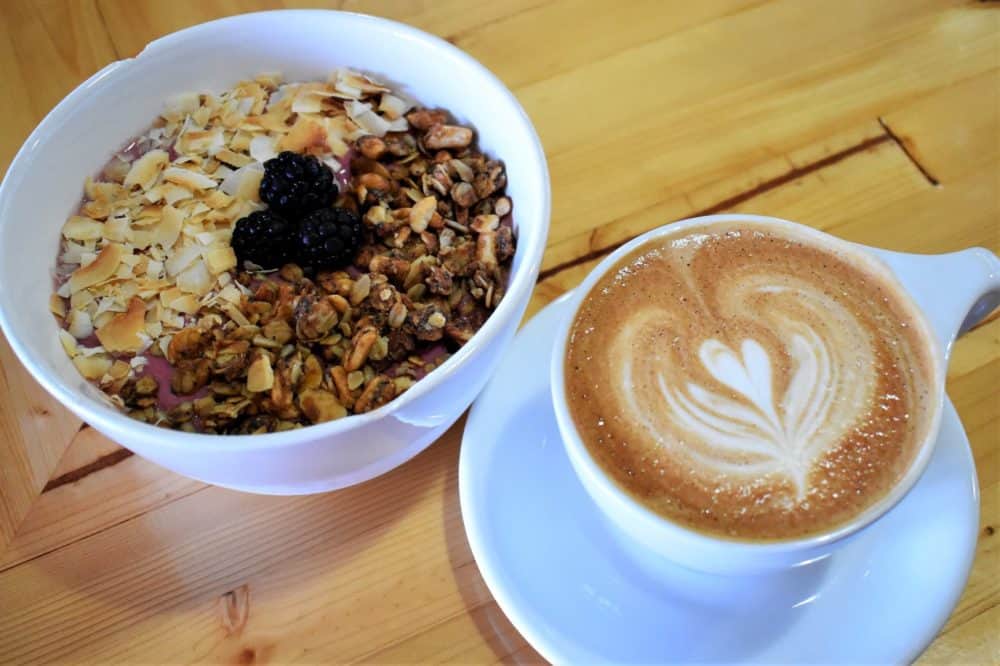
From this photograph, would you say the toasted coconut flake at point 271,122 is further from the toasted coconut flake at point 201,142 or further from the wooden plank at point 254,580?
the wooden plank at point 254,580

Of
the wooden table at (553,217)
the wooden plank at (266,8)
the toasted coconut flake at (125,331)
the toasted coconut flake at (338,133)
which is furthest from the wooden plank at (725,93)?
the toasted coconut flake at (125,331)

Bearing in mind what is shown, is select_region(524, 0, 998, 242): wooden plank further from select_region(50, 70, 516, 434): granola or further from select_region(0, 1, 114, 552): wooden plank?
select_region(0, 1, 114, 552): wooden plank

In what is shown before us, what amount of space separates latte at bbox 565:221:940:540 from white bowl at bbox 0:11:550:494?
0.35ft

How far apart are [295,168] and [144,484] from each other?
1.13 ft

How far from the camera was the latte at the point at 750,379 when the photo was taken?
2.27 feet

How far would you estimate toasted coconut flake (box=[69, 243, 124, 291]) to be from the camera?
89 centimetres

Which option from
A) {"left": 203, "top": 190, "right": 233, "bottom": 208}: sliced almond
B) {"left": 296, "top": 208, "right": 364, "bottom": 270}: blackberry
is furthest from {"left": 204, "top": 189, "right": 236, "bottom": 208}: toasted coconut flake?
{"left": 296, "top": 208, "right": 364, "bottom": 270}: blackberry

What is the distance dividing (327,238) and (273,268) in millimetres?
75

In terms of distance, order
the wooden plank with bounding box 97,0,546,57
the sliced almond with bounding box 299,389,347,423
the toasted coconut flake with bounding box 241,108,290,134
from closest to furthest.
Result: the sliced almond with bounding box 299,389,347,423 < the toasted coconut flake with bounding box 241,108,290,134 < the wooden plank with bounding box 97,0,546,57

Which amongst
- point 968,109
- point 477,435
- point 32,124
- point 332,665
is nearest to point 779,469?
point 477,435

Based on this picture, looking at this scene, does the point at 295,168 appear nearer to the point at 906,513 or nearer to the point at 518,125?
the point at 518,125

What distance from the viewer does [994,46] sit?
1177mm

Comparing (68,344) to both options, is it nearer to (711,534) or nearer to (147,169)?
(147,169)

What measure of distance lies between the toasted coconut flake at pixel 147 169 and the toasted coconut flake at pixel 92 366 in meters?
0.21
